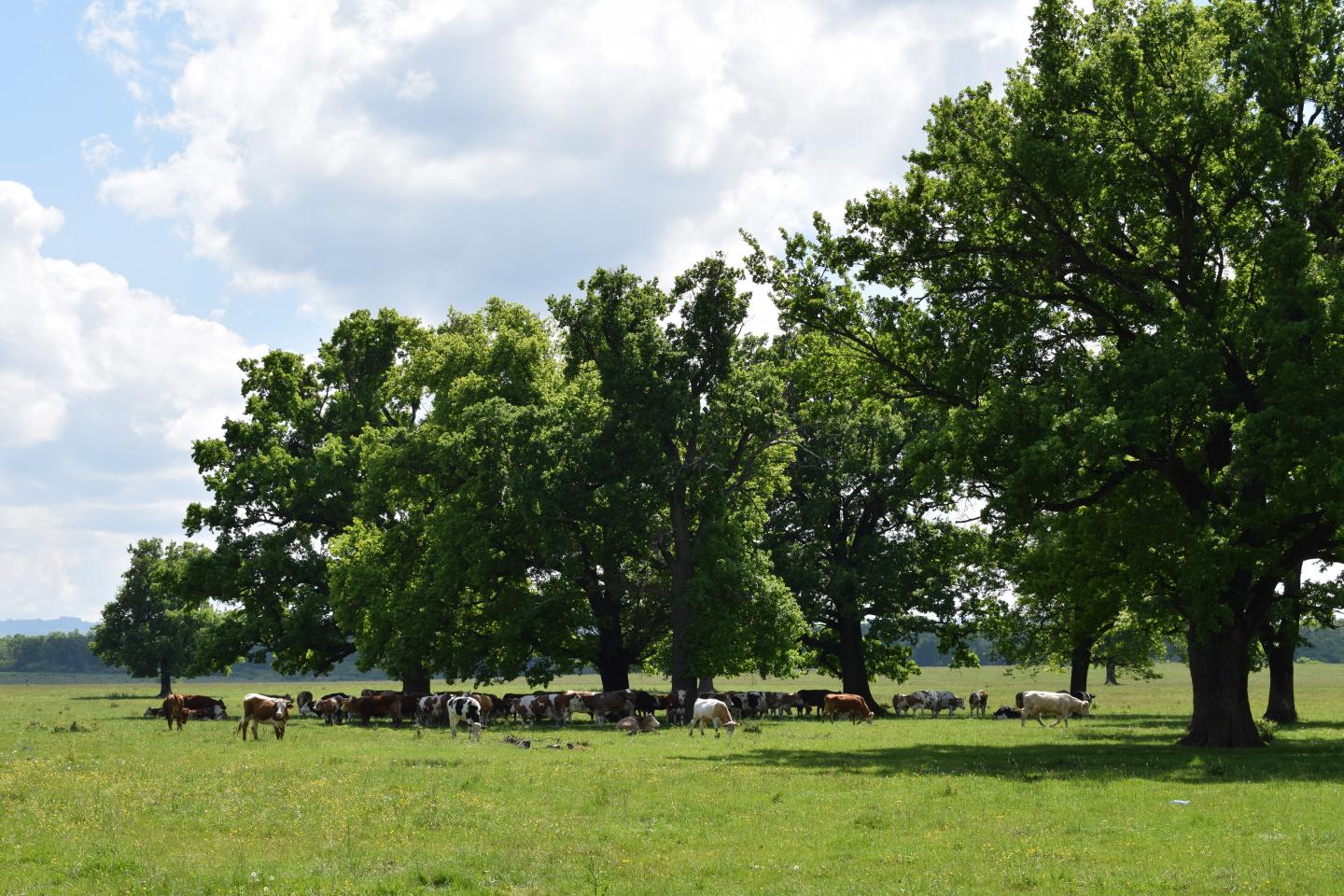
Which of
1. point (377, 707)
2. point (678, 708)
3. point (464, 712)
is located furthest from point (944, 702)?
point (464, 712)

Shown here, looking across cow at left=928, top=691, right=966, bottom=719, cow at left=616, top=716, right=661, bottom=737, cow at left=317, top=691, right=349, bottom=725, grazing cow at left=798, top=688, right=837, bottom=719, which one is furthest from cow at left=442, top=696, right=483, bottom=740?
cow at left=928, top=691, right=966, bottom=719

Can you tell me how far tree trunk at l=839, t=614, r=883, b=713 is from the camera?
58.6 metres

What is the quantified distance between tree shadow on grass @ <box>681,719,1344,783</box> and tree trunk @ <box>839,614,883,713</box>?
2475 centimetres

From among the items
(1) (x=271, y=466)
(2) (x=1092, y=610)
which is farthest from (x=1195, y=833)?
(1) (x=271, y=466)

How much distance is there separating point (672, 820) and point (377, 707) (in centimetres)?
3241

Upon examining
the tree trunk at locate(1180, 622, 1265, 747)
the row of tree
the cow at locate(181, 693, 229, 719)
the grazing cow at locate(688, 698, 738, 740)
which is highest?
the row of tree

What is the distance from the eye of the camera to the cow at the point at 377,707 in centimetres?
4706

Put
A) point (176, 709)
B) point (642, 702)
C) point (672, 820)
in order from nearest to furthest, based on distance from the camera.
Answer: point (672, 820)
point (176, 709)
point (642, 702)

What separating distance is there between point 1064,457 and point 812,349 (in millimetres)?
11470

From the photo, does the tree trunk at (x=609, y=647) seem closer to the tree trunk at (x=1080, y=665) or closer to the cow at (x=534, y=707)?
the cow at (x=534, y=707)

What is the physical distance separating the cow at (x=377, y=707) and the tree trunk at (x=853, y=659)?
22.4m

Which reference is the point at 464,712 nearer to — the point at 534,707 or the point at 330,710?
the point at 534,707

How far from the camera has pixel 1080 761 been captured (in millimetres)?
26797

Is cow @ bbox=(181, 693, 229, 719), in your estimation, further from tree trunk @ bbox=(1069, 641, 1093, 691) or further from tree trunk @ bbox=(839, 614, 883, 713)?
tree trunk @ bbox=(1069, 641, 1093, 691)
